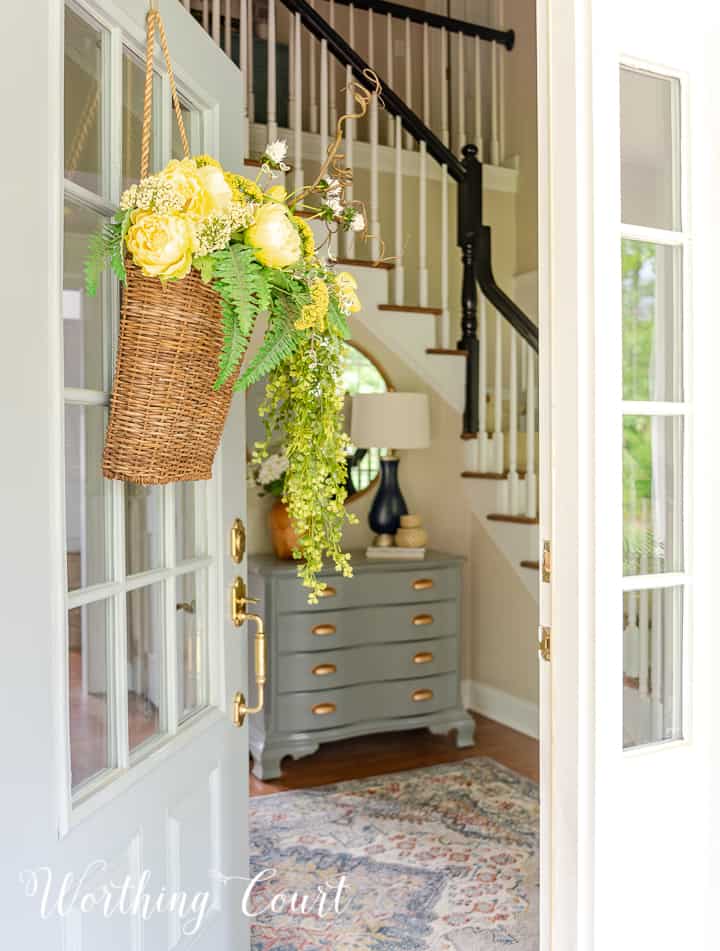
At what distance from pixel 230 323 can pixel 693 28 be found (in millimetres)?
1218

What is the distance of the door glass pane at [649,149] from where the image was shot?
65.9 inches

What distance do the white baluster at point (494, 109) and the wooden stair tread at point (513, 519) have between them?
219 cm

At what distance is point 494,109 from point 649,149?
11.6ft

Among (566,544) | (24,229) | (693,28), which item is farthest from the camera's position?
(693,28)

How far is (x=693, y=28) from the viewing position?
175 centimetres

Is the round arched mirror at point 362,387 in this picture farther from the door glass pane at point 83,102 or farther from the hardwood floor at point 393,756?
the door glass pane at point 83,102

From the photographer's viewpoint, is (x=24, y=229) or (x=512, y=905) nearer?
(x=24, y=229)

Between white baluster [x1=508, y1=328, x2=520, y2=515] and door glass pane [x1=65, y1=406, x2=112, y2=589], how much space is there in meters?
2.84

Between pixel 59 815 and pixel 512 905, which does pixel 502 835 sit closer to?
pixel 512 905

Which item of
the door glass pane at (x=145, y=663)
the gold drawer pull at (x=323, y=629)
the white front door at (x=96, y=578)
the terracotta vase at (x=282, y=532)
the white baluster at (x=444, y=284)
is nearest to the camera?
the white front door at (x=96, y=578)

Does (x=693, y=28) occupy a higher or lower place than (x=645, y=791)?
higher

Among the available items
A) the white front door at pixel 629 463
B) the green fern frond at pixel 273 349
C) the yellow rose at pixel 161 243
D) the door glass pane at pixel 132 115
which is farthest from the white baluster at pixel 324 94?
the yellow rose at pixel 161 243

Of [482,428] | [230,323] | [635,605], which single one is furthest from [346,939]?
[482,428]

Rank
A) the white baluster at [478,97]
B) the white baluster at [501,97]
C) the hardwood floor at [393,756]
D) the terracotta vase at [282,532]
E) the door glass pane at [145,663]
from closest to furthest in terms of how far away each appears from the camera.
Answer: the door glass pane at [145,663], the hardwood floor at [393,756], the terracotta vase at [282,532], the white baluster at [478,97], the white baluster at [501,97]
